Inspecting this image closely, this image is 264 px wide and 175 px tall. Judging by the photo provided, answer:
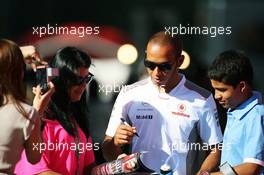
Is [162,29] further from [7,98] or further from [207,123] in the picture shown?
[7,98]

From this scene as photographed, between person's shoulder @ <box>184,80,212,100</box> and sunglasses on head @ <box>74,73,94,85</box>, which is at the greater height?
sunglasses on head @ <box>74,73,94,85</box>

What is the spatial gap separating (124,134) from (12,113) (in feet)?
2.63

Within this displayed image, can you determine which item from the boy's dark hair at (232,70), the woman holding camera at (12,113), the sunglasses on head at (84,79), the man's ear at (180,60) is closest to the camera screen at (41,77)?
the sunglasses on head at (84,79)

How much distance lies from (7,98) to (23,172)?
0.56 meters

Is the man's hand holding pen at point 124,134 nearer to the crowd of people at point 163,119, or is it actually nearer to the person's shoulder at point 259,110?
the crowd of people at point 163,119

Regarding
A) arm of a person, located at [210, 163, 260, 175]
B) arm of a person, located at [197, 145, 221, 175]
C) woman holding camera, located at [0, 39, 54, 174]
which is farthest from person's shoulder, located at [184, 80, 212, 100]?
woman holding camera, located at [0, 39, 54, 174]

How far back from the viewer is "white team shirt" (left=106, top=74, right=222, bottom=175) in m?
3.46

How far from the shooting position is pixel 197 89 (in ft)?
11.4

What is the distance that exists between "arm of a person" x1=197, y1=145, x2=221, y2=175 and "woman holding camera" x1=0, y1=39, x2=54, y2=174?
1.07 metres

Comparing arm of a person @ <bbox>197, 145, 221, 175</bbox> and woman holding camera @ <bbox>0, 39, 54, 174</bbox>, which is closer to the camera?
woman holding camera @ <bbox>0, 39, 54, 174</bbox>

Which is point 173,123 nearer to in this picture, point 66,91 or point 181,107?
point 181,107

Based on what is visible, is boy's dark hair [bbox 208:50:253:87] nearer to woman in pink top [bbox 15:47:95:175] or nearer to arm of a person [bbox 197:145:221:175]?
arm of a person [bbox 197:145:221:175]

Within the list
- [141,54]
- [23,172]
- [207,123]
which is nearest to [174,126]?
[207,123]

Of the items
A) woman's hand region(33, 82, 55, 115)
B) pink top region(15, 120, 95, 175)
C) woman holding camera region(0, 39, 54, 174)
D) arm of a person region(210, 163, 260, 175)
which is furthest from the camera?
pink top region(15, 120, 95, 175)
